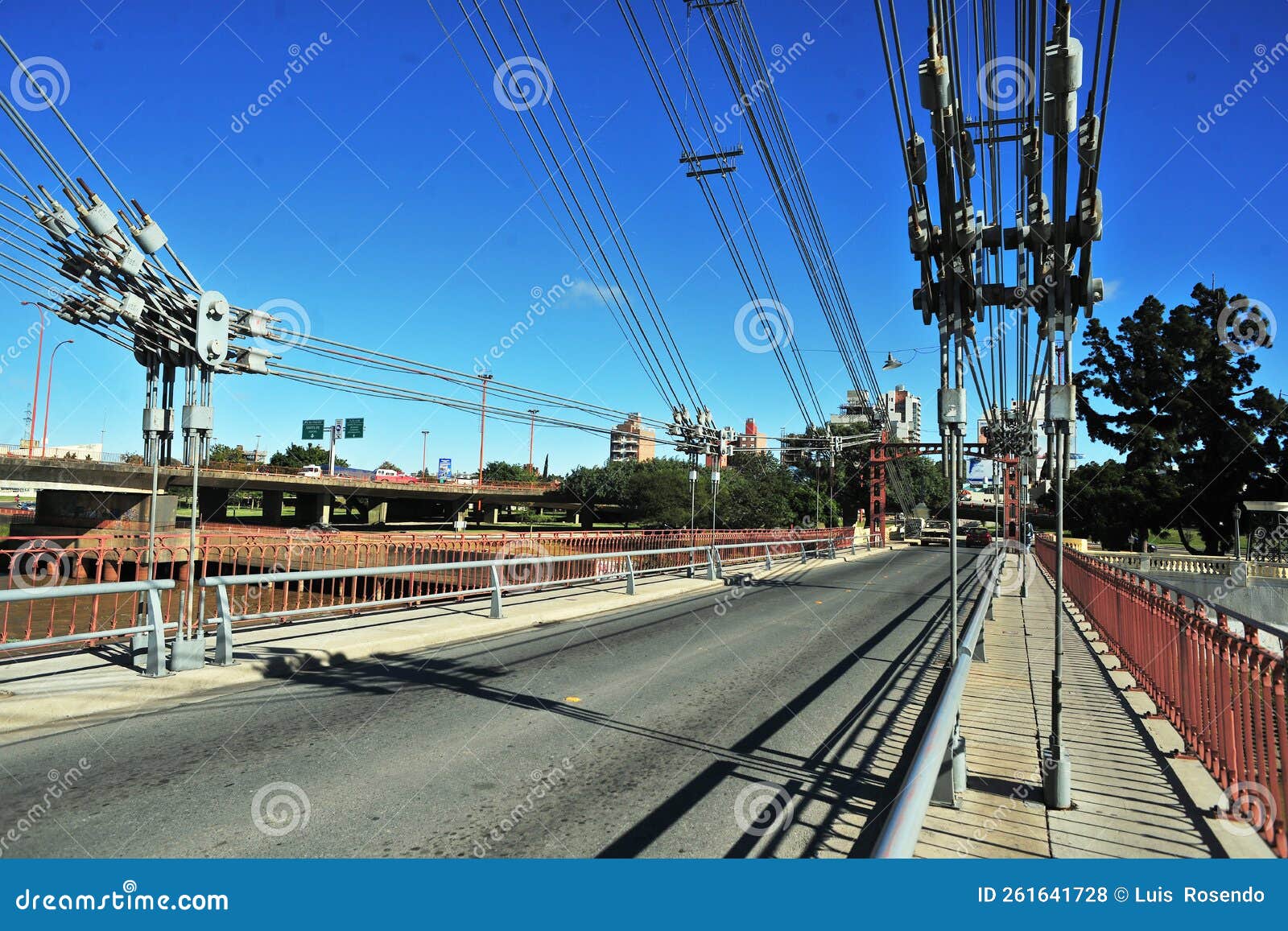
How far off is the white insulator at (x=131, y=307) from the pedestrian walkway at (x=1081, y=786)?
10402 mm

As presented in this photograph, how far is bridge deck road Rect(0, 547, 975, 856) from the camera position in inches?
172

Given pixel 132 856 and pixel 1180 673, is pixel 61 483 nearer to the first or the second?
pixel 132 856

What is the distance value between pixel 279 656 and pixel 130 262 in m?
5.90

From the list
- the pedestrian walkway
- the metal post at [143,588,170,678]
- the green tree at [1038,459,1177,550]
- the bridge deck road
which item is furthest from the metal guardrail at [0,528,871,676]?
the green tree at [1038,459,1177,550]

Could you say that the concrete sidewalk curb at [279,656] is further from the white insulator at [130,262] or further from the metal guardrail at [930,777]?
the metal guardrail at [930,777]

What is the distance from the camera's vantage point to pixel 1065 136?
18.7 ft

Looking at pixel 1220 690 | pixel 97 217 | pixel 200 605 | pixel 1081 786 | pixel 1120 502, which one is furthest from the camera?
pixel 1120 502

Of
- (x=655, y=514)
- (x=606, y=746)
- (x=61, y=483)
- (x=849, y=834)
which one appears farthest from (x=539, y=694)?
(x=655, y=514)

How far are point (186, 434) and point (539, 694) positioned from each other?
5455mm

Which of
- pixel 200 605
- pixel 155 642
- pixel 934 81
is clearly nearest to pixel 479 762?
pixel 155 642

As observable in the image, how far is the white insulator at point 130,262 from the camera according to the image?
10.2 metres

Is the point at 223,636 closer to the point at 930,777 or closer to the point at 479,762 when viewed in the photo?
the point at 479,762

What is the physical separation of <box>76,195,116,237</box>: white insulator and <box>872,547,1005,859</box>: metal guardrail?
460 inches

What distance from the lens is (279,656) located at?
878 cm
